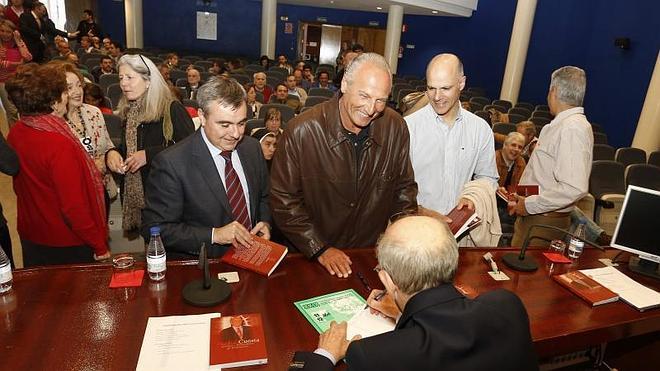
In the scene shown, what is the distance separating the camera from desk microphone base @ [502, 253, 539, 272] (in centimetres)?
218

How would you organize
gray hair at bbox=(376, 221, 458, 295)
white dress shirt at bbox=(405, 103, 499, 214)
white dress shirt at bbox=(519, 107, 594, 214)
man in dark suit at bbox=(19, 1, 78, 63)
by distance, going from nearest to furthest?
gray hair at bbox=(376, 221, 458, 295), white dress shirt at bbox=(405, 103, 499, 214), white dress shirt at bbox=(519, 107, 594, 214), man in dark suit at bbox=(19, 1, 78, 63)

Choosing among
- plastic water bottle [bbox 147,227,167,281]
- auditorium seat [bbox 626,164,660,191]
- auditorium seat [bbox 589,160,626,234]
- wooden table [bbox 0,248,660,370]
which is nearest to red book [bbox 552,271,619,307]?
wooden table [bbox 0,248,660,370]

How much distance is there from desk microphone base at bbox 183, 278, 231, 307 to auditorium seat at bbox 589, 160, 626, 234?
15.3ft

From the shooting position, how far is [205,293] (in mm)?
1705

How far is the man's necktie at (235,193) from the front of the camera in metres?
2.10

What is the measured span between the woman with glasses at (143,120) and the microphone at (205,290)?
1223mm

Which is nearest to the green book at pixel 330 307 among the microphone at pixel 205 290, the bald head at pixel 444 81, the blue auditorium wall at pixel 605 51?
the microphone at pixel 205 290

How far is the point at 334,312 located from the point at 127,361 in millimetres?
718

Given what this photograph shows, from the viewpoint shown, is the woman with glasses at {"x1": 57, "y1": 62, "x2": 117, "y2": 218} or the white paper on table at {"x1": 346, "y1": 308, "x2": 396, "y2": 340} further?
the woman with glasses at {"x1": 57, "y1": 62, "x2": 117, "y2": 218}

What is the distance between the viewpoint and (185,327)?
153 cm

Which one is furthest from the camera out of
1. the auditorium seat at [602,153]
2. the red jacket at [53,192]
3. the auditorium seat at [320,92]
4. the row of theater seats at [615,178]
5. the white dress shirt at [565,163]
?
the auditorium seat at [320,92]

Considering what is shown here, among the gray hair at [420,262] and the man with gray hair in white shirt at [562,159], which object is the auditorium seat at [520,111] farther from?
the gray hair at [420,262]

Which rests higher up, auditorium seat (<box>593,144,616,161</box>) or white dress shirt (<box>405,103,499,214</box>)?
white dress shirt (<box>405,103,499,214</box>)

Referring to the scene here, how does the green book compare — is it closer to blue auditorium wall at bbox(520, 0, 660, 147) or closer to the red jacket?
the red jacket
